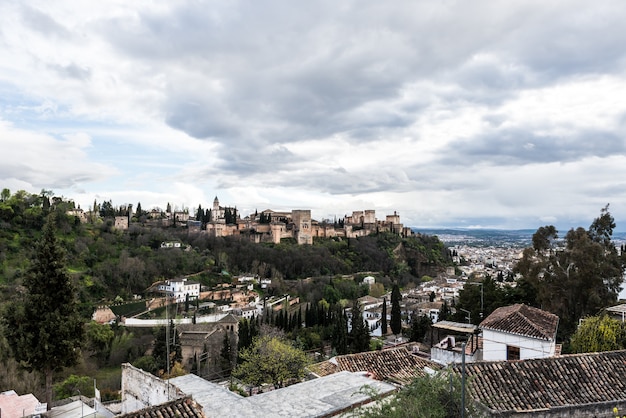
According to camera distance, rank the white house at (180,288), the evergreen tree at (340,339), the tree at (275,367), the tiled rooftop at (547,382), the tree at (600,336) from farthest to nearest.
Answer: the white house at (180,288), the evergreen tree at (340,339), the tree at (275,367), the tree at (600,336), the tiled rooftop at (547,382)

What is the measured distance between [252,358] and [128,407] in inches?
250

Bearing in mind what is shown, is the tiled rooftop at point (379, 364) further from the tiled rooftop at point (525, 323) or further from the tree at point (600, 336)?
the tree at point (600, 336)

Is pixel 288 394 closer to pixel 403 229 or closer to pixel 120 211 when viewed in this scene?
pixel 120 211

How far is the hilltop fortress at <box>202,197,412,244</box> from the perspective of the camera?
75062 millimetres

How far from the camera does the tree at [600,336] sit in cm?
1177

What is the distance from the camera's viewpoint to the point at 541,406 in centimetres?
707

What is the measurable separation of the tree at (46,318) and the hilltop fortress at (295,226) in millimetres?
61333

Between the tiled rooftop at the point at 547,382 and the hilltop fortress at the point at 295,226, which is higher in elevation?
the hilltop fortress at the point at 295,226

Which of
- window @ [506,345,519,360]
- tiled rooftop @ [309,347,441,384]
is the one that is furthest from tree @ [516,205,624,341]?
tiled rooftop @ [309,347,441,384]

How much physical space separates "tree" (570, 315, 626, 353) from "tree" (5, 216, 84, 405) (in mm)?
13979

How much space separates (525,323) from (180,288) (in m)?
40.2

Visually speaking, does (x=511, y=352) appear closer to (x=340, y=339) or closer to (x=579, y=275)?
(x=579, y=275)

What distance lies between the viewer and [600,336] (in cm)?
1200

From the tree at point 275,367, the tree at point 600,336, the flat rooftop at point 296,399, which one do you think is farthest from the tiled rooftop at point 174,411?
the tree at point 600,336
